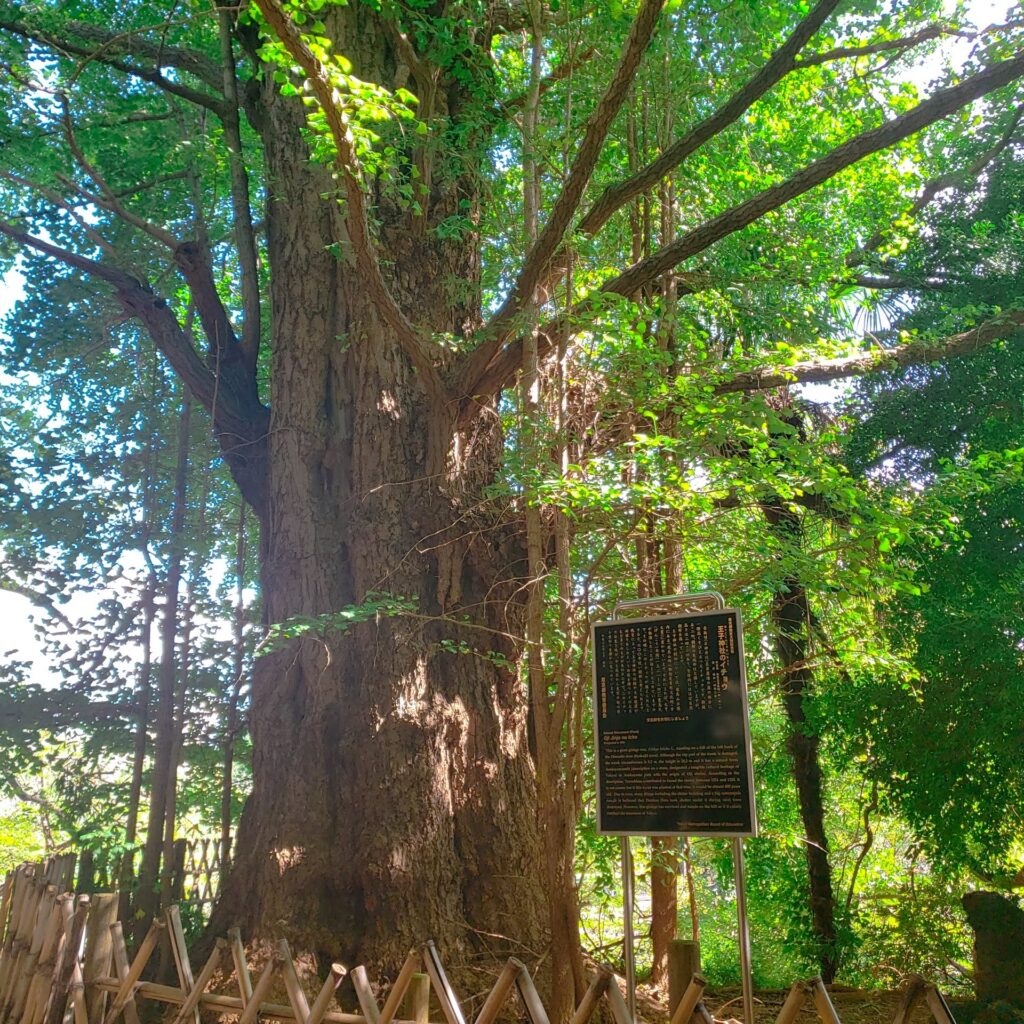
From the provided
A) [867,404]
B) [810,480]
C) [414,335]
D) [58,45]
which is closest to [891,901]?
[867,404]

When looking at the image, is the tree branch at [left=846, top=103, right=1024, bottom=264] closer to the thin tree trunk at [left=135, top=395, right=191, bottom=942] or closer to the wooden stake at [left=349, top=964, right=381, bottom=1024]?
the thin tree trunk at [left=135, top=395, right=191, bottom=942]

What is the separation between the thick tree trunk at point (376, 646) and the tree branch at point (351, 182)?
302 mm

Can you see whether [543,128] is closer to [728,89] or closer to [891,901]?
[728,89]

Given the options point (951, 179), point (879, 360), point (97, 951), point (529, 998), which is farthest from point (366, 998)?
point (951, 179)

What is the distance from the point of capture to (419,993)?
262 cm

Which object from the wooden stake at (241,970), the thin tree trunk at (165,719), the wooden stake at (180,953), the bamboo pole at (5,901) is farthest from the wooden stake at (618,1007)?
the thin tree trunk at (165,719)

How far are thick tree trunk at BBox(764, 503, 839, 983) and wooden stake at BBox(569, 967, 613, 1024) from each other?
137 inches

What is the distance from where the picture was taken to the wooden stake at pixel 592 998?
7.68 feet

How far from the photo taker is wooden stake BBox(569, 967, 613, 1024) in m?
2.34

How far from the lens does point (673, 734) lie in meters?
2.89

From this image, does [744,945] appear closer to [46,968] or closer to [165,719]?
[46,968]

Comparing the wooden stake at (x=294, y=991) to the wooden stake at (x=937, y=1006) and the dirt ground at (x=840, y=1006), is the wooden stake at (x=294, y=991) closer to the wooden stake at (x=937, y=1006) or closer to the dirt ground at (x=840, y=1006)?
the wooden stake at (x=937, y=1006)

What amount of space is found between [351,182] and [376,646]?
7.32ft

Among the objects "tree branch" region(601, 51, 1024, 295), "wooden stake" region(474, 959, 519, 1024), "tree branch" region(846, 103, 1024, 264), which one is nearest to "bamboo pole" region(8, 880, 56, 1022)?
"wooden stake" region(474, 959, 519, 1024)
